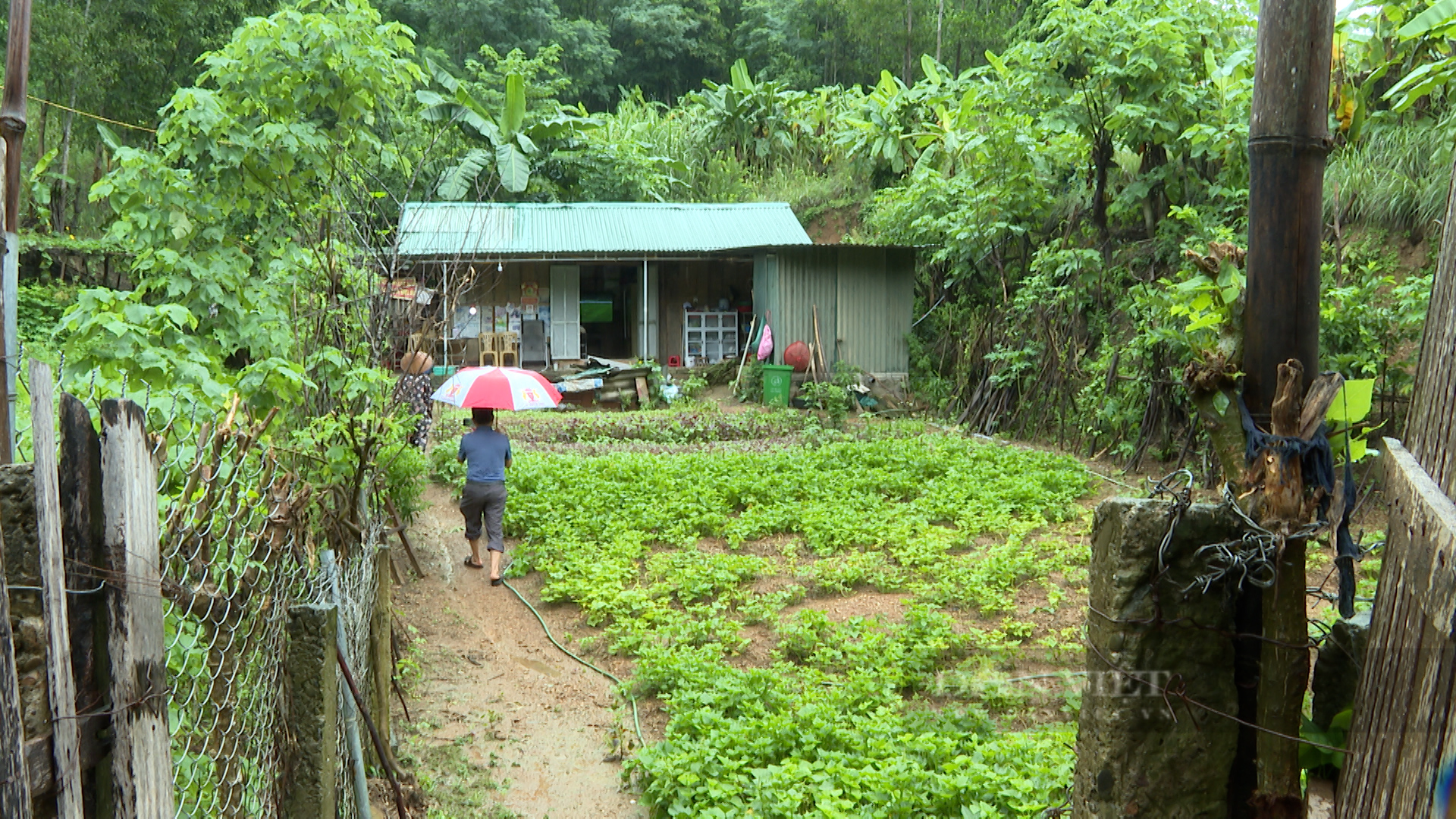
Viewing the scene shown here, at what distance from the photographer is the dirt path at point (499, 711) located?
5.46 m

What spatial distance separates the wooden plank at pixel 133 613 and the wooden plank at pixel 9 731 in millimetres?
342

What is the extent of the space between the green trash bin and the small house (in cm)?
114

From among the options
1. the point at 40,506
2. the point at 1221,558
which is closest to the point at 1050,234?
the point at 1221,558

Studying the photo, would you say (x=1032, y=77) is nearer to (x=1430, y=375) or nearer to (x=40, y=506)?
(x=1430, y=375)

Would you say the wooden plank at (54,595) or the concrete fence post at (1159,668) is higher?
the wooden plank at (54,595)

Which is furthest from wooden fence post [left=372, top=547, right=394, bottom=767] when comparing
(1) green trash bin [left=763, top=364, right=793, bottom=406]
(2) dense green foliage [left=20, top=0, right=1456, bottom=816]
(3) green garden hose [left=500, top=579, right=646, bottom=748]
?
(1) green trash bin [left=763, top=364, right=793, bottom=406]

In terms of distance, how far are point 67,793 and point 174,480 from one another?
60.6 inches

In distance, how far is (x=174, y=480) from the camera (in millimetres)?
3225

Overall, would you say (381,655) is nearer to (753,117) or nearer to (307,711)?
(307,711)

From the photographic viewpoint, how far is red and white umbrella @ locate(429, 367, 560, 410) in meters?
9.29

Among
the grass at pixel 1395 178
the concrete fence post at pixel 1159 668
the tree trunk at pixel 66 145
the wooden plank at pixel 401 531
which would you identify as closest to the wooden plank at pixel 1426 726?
the concrete fence post at pixel 1159 668

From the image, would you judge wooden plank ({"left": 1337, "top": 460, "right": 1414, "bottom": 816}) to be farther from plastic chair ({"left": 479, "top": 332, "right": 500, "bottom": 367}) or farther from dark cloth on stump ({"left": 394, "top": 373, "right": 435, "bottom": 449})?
plastic chair ({"left": 479, "top": 332, "right": 500, "bottom": 367})

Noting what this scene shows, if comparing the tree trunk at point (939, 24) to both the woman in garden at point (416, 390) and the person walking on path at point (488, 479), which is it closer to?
the woman in garden at point (416, 390)

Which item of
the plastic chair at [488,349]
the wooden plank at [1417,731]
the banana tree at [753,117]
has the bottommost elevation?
the wooden plank at [1417,731]
